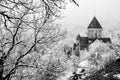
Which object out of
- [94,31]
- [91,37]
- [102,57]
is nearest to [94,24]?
[94,31]

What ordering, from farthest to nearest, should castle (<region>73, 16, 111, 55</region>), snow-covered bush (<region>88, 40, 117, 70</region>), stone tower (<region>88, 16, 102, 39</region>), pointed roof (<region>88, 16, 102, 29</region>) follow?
1. pointed roof (<region>88, 16, 102, 29</region>)
2. stone tower (<region>88, 16, 102, 39</region>)
3. castle (<region>73, 16, 111, 55</region>)
4. snow-covered bush (<region>88, 40, 117, 70</region>)

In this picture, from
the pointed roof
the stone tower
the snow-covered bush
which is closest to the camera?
the snow-covered bush

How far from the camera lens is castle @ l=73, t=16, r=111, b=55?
47.2m

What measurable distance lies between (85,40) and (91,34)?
345 cm

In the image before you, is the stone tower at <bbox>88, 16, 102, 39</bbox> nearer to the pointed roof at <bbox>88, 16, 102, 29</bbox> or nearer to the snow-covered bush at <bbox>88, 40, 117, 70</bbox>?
the pointed roof at <bbox>88, 16, 102, 29</bbox>

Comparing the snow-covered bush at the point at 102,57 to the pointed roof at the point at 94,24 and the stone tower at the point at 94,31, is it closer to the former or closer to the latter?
the stone tower at the point at 94,31

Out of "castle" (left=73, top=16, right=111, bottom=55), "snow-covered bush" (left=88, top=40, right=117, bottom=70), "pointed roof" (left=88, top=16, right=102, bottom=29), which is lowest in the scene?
"snow-covered bush" (left=88, top=40, right=117, bottom=70)

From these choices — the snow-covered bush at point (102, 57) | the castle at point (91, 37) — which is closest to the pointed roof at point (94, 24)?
the castle at point (91, 37)

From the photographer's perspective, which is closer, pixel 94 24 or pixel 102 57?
pixel 102 57

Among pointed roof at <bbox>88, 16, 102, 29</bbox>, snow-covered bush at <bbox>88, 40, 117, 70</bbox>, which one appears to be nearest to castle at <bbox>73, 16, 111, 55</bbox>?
pointed roof at <bbox>88, 16, 102, 29</bbox>

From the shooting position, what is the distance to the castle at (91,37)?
47.2 meters

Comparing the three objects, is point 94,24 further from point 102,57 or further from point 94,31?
point 102,57

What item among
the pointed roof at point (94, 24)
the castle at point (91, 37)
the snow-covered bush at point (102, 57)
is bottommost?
the snow-covered bush at point (102, 57)

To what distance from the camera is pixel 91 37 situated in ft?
162
